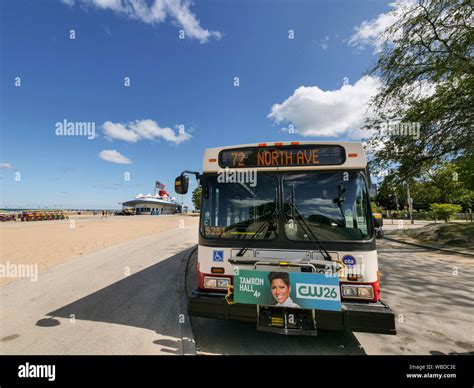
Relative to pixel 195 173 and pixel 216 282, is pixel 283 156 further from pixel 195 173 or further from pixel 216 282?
pixel 216 282

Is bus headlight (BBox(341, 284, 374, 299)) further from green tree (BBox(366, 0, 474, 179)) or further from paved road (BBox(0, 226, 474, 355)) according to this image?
green tree (BBox(366, 0, 474, 179))

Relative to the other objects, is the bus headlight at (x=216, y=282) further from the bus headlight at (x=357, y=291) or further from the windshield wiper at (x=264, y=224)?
the bus headlight at (x=357, y=291)

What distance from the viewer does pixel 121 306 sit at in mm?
4910

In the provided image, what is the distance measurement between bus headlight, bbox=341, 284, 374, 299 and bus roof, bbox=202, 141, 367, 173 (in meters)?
1.69

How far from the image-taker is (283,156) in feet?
12.0

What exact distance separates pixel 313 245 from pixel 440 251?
12934 mm

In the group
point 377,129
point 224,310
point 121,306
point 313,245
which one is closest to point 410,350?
point 313,245

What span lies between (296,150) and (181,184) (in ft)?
7.36

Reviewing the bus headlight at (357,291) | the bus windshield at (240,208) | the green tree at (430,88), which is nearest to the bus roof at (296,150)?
the bus windshield at (240,208)

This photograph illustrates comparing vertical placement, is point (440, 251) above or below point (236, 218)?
below

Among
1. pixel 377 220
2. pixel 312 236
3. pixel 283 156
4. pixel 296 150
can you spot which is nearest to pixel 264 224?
pixel 312 236

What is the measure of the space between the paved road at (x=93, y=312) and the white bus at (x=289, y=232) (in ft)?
3.84

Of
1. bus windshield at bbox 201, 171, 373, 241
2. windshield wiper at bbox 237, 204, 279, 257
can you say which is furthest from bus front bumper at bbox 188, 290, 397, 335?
bus windshield at bbox 201, 171, 373, 241
